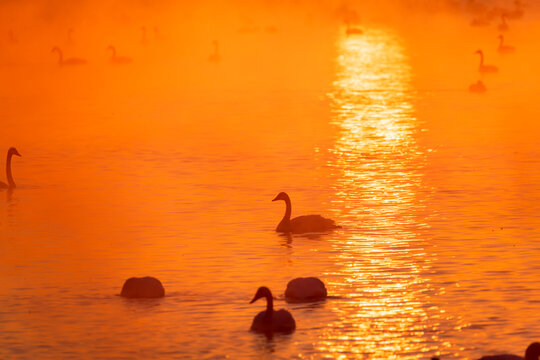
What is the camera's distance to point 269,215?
32.0 meters

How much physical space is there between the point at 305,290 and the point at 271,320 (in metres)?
2.07

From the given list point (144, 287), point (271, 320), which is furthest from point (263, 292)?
point (144, 287)

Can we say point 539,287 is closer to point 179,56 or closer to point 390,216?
point 390,216

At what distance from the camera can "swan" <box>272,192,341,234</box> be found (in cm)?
2939

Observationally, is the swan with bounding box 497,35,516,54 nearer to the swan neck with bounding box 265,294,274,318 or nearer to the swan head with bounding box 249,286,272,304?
the swan head with bounding box 249,286,272,304

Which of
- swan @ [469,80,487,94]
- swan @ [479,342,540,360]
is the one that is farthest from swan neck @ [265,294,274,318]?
swan @ [469,80,487,94]

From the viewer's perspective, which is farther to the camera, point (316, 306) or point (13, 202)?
point (13, 202)

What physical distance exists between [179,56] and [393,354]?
69.1 m

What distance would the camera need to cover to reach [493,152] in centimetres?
4228

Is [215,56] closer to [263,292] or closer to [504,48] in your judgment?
[504,48]

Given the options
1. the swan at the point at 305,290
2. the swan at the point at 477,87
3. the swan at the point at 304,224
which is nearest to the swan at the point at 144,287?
the swan at the point at 305,290

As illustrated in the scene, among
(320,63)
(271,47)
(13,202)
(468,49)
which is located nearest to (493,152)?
(13,202)

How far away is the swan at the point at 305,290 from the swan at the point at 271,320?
1.74 metres

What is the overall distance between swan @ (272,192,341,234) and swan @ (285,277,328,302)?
19.3 ft
